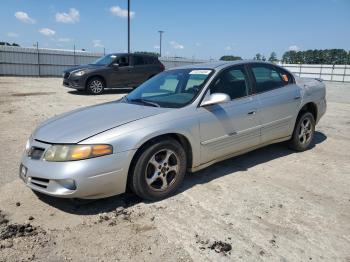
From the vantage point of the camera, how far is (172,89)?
15.6 ft

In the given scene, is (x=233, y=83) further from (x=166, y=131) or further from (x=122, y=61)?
(x=122, y=61)

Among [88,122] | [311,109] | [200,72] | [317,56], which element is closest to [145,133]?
[88,122]

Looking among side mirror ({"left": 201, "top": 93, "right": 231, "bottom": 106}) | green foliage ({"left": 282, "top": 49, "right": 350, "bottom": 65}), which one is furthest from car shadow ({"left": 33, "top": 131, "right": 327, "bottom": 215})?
green foliage ({"left": 282, "top": 49, "right": 350, "bottom": 65})

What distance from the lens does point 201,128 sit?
417 cm

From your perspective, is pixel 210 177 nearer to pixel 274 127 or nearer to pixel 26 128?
pixel 274 127

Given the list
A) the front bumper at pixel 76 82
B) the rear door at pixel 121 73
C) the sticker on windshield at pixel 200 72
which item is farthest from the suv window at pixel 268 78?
the rear door at pixel 121 73

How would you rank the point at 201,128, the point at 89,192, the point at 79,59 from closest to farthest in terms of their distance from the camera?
the point at 89,192, the point at 201,128, the point at 79,59

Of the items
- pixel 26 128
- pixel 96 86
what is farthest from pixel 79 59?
pixel 26 128

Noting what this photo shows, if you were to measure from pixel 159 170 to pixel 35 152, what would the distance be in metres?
1.31

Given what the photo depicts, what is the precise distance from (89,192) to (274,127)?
9.57 ft

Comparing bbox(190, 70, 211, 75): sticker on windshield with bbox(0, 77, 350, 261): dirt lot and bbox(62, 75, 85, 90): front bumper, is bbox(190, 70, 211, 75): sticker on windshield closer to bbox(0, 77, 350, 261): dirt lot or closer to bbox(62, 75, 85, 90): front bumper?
bbox(0, 77, 350, 261): dirt lot

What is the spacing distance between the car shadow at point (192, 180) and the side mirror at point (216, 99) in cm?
100

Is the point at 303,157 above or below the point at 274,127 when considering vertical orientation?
below

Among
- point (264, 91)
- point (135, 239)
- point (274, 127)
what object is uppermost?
point (264, 91)
